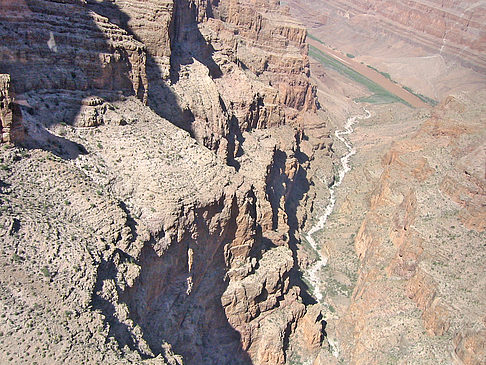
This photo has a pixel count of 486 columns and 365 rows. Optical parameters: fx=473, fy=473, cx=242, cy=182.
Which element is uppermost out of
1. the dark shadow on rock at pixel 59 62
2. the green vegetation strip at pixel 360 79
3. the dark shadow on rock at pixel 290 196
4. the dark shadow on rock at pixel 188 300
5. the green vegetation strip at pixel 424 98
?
the dark shadow on rock at pixel 59 62

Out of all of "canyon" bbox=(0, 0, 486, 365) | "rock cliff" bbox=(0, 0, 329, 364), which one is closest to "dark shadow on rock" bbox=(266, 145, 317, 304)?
"canyon" bbox=(0, 0, 486, 365)

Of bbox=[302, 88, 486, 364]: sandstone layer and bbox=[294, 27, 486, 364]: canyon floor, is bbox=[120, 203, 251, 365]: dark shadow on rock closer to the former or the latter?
bbox=[302, 88, 486, 364]: sandstone layer

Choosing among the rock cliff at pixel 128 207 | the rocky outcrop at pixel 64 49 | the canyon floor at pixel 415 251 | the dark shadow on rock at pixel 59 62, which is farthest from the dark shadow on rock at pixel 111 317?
the canyon floor at pixel 415 251

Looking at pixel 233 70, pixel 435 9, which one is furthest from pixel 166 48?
pixel 435 9

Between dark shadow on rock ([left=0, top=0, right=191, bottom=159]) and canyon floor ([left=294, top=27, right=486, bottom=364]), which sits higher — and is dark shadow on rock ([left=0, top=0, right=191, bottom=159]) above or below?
above

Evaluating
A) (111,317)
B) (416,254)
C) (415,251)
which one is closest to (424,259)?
(416,254)

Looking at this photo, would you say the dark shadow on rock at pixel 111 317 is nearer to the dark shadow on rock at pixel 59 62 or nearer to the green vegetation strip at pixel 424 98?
the dark shadow on rock at pixel 59 62

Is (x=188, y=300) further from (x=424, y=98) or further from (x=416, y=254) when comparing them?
(x=424, y=98)
